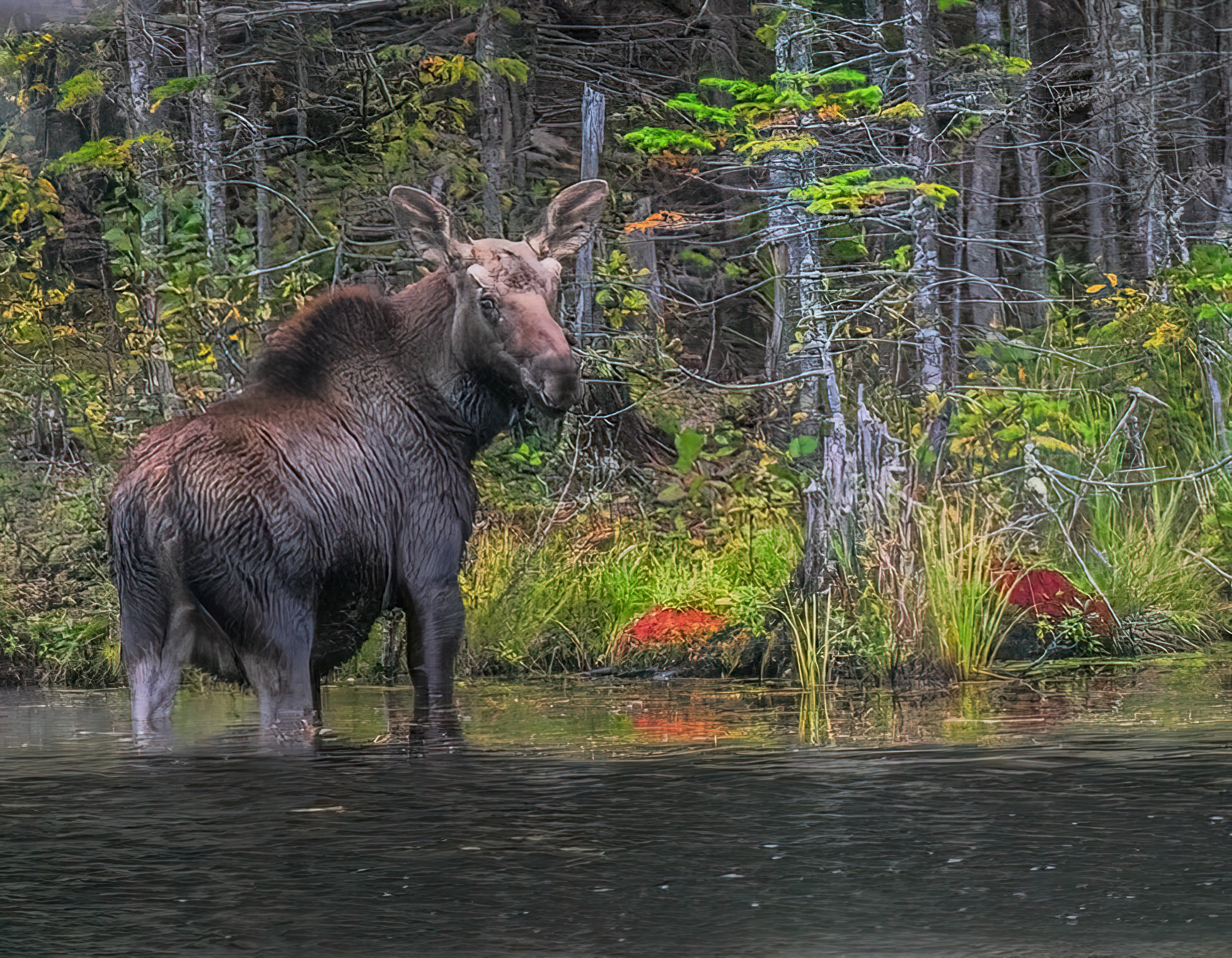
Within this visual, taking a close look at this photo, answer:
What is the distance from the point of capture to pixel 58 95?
62.0ft

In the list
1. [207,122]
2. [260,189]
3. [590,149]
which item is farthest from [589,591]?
[260,189]

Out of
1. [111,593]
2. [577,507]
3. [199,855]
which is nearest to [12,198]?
[111,593]

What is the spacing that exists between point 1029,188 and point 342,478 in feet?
35.5

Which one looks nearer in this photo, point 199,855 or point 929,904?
point 929,904

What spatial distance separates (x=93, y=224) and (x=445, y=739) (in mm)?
13117

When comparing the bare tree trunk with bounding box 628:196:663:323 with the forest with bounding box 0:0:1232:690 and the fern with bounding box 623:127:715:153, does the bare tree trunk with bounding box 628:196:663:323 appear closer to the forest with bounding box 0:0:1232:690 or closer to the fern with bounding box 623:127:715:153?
the forest with bounding box 0:0:1232:690

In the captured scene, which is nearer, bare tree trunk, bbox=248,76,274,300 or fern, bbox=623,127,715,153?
fern, bbox=623,127,715,153

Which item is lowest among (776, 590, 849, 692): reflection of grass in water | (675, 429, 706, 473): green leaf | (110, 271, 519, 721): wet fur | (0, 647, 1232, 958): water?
(0, 647, 1232, 958): water

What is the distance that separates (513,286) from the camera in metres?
8.29

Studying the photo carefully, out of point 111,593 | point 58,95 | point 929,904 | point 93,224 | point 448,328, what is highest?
point 58,95

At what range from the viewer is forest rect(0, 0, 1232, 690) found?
34.0 ft

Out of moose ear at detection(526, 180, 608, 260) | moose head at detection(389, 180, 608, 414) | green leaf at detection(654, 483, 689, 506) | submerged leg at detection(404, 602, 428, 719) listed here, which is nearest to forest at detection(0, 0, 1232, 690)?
green leaf at detection(654, 483, 689, 506)

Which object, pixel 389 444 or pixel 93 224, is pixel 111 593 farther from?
pixel 93 224

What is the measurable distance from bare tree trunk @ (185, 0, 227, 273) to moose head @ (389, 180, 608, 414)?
15.7ft
